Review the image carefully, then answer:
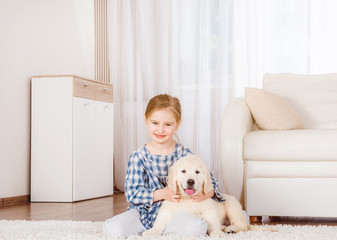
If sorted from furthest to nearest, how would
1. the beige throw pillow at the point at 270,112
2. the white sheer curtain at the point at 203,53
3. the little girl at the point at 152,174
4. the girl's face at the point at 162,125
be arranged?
the white sheer curtain at the point at 203,53, the beige throw pillow at the point at 270,112, the girl's face at the point at 162,125, the little girl at the point at 152,174

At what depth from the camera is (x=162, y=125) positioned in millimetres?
1975

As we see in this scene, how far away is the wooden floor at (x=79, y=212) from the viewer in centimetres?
257

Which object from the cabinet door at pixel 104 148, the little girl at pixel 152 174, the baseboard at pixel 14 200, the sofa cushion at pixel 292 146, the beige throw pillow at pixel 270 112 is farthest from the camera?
the cabinet door at pixel 104 148

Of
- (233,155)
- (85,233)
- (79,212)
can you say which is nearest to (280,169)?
(233,155)

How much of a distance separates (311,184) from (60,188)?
1926 mm

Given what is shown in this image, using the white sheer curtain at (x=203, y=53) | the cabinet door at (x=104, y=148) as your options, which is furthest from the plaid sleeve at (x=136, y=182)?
the white sheer curtain at (x=203, y=53)

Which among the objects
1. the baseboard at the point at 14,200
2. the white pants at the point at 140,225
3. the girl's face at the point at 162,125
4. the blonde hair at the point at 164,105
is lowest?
the baseboard at the point at 14,200

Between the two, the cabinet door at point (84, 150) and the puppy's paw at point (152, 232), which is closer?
the puppy's paw at point (152, 232)

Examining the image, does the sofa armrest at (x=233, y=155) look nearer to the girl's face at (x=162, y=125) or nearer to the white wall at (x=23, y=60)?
the girl's face at (x=162, y=125)

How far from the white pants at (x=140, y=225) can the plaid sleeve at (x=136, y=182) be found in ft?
0.19

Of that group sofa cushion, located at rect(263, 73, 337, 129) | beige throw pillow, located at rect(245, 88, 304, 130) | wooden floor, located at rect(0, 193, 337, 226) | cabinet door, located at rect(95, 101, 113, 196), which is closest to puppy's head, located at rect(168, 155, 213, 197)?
wooden floor, located at rect(0, 193, 337, 226)

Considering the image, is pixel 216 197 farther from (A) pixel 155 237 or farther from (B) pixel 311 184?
(B) pixel 311 184

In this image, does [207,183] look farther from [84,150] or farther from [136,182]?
[84,150]

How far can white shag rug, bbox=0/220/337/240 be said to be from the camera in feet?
5.89
